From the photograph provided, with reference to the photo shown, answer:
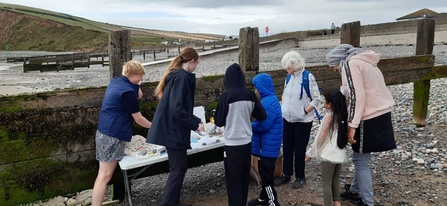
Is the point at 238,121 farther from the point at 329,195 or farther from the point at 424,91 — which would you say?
the point at 424,91

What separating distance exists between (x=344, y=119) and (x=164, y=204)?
7.26 feet

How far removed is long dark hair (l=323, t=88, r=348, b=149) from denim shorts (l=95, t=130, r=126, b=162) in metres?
2.35

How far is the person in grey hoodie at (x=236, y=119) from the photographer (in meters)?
3.86

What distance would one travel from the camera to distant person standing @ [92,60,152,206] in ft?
12.7

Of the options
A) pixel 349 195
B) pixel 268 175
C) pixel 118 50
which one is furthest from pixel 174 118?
pixel 349 195

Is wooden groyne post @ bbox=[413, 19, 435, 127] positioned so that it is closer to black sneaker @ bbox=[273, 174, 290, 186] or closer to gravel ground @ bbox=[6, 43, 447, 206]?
gravel ground @ bbox=[6, 43, 447, 206]

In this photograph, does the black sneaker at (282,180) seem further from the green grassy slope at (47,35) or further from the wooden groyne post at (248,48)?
the green grassy slope at (47,35)

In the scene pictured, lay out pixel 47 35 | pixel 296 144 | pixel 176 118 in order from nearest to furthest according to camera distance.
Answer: pixel 176 118 < pixel 296 144 < pixel 47 35

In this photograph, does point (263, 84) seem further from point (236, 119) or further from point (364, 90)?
point (364, 90)

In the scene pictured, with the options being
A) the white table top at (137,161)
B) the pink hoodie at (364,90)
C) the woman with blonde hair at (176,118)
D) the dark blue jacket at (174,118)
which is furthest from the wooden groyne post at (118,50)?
the pink hoodie at (364,90)

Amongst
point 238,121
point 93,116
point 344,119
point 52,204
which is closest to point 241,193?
point 238,121

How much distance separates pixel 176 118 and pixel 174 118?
0.09 m

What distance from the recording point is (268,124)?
4184 mm

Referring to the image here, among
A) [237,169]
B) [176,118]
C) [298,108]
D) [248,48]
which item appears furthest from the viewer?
[248,48]
